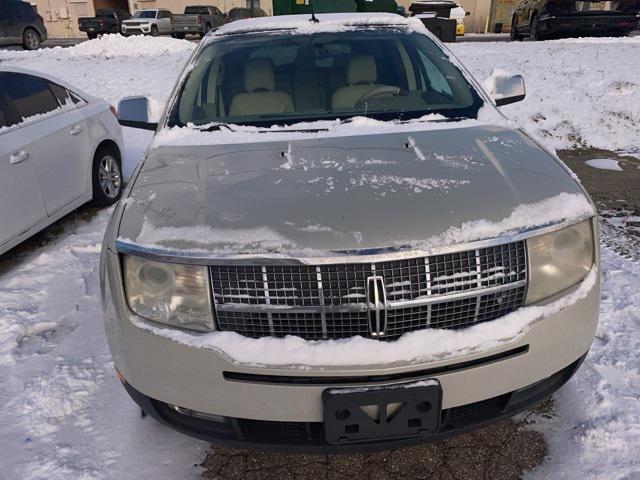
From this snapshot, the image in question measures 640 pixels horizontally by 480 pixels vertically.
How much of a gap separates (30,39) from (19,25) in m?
0.64

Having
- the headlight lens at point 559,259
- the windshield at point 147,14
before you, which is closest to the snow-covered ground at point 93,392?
the headlight lens at point 559,259

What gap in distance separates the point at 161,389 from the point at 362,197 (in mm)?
984

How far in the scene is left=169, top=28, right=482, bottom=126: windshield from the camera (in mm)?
2895

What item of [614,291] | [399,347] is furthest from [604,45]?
[399,347]

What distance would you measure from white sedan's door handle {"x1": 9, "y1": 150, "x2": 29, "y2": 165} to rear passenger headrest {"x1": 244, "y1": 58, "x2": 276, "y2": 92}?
6.50 ft

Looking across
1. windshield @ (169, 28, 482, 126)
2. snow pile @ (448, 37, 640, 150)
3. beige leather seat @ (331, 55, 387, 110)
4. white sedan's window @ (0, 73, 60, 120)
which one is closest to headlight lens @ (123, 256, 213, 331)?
windshield @ (169, 28, 482, 126)

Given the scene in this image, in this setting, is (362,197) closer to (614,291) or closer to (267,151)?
(267,151)

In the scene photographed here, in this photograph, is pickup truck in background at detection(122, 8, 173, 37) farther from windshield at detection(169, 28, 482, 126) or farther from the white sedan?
windshield at detection(169, 28, 482, 126)

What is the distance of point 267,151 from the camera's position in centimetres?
240

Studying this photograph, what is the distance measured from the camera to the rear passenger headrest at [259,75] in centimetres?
308

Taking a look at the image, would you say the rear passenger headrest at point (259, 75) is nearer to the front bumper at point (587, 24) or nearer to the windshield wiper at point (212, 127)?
the windshield wiper at point (212, 127)

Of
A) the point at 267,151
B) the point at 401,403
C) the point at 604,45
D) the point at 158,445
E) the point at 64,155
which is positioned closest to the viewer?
the point at 401,403

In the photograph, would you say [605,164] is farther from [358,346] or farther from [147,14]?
[147,14]

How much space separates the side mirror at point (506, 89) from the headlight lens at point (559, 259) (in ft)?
4.92
